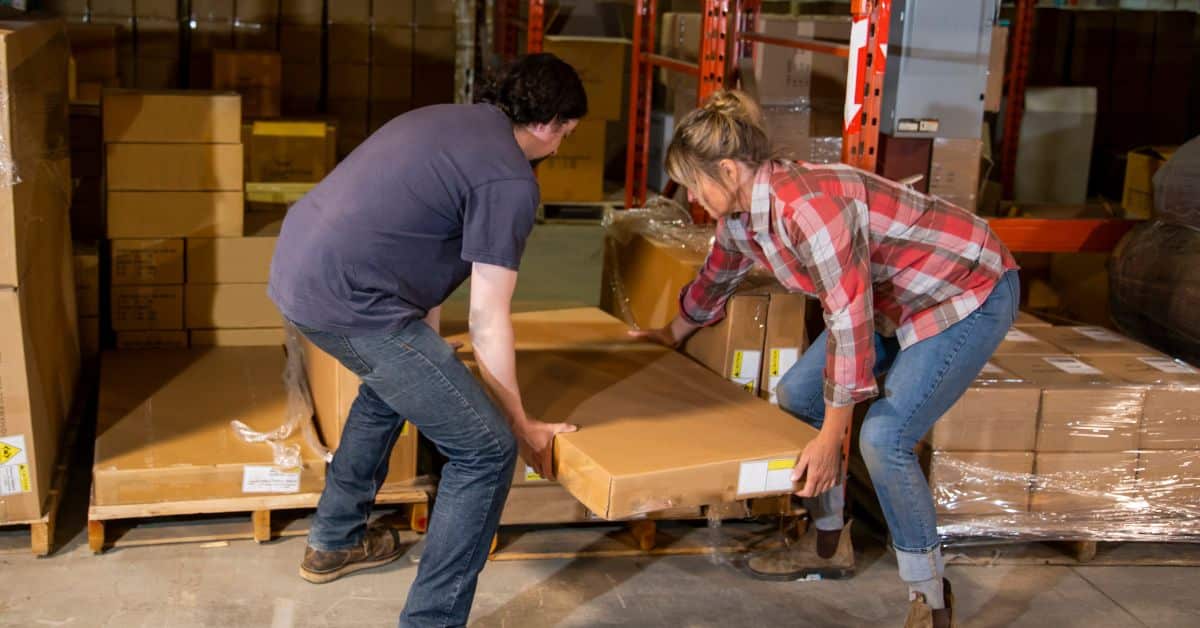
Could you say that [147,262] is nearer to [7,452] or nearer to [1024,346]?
[7,452]

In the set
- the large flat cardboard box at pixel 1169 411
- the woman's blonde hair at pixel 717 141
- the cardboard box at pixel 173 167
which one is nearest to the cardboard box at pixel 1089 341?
the large flat cardboard box at pixel 1169 411

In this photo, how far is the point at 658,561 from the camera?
3975mm

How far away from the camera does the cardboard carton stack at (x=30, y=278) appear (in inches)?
142

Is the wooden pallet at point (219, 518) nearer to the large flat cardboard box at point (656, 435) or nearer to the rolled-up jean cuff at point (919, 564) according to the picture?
the large flat cardboard box at point (656, 435)

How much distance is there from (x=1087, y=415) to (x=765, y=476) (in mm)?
1505

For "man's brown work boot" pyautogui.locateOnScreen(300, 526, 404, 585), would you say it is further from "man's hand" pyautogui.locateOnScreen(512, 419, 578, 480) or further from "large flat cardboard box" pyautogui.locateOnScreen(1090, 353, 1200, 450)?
"large flat cardboard box" pyautogui.locateOnScreen(1090, 353, 1200, 450)

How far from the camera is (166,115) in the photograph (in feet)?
15.6

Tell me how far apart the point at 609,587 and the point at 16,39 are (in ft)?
7.48

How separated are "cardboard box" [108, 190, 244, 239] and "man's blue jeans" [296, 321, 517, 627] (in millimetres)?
2027

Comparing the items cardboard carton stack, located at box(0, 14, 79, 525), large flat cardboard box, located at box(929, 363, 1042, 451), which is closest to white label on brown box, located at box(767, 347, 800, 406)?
large flat cardboard box, located at box(929, 363, 1042, 451)

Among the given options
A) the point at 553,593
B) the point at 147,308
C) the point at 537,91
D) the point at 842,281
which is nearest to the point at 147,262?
the point at 147,308

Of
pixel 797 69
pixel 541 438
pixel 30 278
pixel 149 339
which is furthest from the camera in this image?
pixel 797 69

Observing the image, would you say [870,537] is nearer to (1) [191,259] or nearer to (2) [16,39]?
(1) [191,259]

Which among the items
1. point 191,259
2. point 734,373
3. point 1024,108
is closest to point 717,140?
point 734,373
